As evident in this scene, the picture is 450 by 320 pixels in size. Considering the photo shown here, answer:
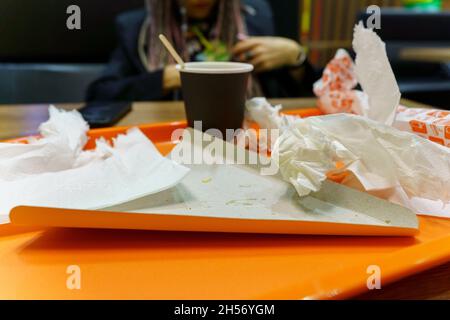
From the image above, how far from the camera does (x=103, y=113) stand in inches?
35.0

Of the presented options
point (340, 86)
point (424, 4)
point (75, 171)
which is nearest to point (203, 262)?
point (75, 171)

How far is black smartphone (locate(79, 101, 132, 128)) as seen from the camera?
0.81 metres

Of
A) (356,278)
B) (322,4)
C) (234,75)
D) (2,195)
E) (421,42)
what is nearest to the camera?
(356,278)

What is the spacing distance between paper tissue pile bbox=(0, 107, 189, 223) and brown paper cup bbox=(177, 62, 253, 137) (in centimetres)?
12

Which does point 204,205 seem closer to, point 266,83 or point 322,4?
point 266,83

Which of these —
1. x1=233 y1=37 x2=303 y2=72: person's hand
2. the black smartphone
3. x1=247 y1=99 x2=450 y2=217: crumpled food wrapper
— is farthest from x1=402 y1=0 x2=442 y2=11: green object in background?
x1=247 y1=99 x2=450 y2=217: crumpled food wrapper

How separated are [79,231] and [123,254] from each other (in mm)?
66

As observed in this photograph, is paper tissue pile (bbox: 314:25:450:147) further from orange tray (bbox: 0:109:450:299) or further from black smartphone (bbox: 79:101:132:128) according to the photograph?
black smartphone (bbox: 79:101:132:128)

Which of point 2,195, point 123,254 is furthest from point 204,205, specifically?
point 2,195

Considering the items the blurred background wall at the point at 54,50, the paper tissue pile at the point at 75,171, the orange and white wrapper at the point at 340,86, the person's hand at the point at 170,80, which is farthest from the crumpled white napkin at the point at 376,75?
the blurred background wall at the point at 54,50

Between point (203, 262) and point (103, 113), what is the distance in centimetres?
61

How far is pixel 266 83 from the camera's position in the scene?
160cm

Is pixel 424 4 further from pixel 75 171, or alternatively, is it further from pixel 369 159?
pixel 75 171

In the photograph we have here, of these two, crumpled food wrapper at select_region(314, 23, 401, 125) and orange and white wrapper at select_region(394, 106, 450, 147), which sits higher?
crumpled food wrapper at select_region(314, 23, 401, 125)
